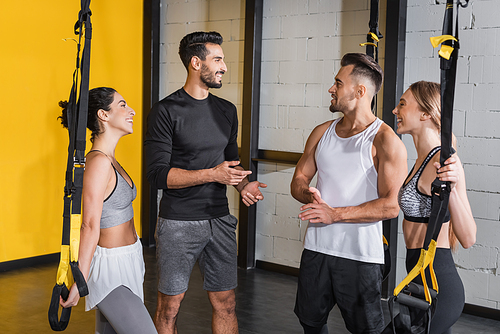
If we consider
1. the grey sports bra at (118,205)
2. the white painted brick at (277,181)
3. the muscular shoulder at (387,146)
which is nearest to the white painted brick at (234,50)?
the white painted brick at (277,181)

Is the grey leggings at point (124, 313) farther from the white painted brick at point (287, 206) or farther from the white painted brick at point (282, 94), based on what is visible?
the white painted brick at point (282, 94)

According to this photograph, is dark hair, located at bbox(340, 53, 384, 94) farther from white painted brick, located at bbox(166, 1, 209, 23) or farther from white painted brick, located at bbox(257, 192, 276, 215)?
white painted brick, located at bbox(166, 1, 209, 23)

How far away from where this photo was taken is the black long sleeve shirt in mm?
2527

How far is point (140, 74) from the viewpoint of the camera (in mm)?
5637

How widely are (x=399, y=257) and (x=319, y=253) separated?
1.95 m

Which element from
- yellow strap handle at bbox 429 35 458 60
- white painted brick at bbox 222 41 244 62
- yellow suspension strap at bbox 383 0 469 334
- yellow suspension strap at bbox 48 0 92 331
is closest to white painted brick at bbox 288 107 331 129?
white painted brick at bbox 222 41 244 62

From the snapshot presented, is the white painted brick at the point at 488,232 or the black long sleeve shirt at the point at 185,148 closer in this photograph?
the black long sleeve shirt at the point at 185,148

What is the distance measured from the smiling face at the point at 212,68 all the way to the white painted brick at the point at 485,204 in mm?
2169

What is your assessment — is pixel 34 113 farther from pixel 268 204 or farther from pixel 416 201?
pixel 416 201

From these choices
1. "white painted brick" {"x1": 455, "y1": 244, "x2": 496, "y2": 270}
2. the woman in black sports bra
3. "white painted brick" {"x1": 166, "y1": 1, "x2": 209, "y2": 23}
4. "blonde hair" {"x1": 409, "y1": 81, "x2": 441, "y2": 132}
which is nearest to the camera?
the woman in black sports bra

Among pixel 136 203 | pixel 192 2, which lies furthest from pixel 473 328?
pixel 192 2

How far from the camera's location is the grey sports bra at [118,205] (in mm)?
2074

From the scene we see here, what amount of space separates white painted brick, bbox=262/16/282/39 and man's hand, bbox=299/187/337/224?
278 cm

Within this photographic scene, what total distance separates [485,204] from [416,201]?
193 centimetres
